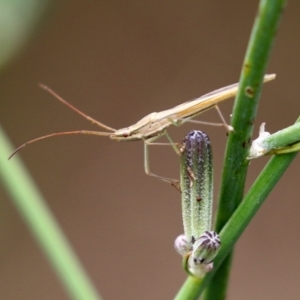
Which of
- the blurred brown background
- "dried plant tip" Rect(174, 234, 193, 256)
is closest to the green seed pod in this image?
"dried plant tip" Rect(174, 234, 193, 256)

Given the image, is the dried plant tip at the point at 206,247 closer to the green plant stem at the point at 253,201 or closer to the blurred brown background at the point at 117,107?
the green plant stem at the point at 253,201

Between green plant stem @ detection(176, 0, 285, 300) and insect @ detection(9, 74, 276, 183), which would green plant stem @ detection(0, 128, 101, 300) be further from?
green plant stem @ detection(176, 0, 285, 300)

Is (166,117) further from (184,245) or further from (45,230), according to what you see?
(184,245)

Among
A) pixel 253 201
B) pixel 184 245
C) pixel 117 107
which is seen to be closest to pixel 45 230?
pixel 184 245

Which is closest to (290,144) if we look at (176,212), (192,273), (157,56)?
(192,273)

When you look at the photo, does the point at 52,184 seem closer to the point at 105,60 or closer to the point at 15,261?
the point at 15,261

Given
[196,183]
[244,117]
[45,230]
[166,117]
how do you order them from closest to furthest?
[244,117], [196,183], [45,230], [166,117]

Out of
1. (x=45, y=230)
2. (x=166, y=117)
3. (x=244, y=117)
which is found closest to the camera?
(x=244, y=117)
